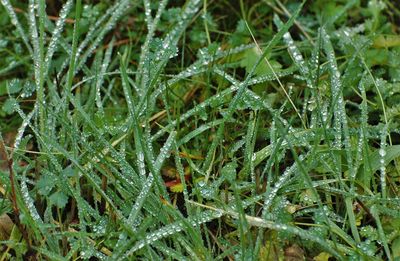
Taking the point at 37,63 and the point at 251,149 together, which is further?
the point at 37,63

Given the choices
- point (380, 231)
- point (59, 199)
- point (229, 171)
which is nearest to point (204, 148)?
point (229, 171)

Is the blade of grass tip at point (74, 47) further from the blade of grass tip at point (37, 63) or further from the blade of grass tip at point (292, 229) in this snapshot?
the blade of grass tip at point (292, 229)

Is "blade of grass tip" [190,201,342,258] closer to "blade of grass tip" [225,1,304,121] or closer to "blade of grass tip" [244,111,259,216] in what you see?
"blade of grass tip" [244,111,259,216]

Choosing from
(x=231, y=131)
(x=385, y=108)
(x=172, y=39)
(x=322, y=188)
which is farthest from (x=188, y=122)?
(x=385, y=108)

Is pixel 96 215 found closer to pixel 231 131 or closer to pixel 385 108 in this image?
pixel 231 131

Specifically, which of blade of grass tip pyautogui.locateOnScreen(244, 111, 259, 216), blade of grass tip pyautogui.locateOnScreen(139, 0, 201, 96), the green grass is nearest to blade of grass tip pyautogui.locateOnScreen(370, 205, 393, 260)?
the green grass

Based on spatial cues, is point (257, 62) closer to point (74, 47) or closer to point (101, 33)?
point (74, 47)

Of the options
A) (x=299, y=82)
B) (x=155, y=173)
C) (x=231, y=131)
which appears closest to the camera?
(x=155, y=173)

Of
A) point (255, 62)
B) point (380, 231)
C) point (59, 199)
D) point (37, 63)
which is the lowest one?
point (380, 231)
